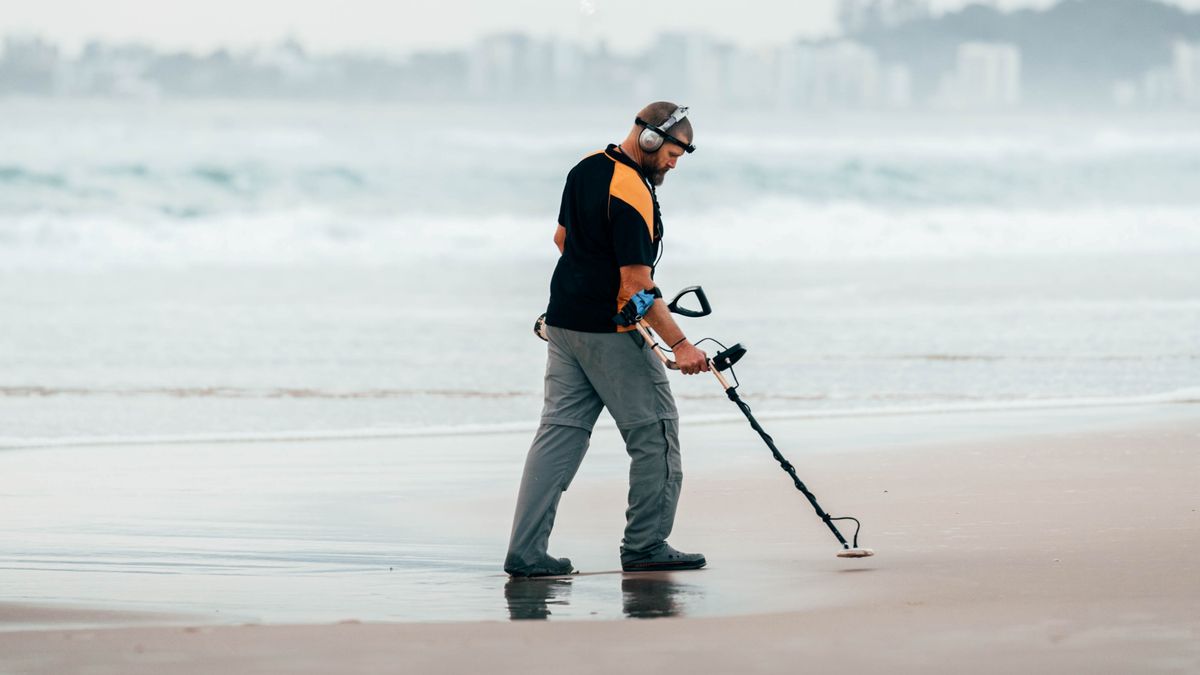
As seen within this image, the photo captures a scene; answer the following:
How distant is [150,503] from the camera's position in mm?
6973

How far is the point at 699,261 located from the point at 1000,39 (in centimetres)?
3730

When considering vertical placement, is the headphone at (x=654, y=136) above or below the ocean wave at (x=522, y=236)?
above

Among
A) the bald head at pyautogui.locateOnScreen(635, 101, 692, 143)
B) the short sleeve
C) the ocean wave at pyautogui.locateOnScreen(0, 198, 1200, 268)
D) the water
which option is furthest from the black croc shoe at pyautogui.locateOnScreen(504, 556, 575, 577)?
the ocean wave at pyautogui.locateOnScreen(0, 198, 1200, 268)

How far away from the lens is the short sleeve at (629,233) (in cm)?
506

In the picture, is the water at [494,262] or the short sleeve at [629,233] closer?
the short sleeve at [629,233]

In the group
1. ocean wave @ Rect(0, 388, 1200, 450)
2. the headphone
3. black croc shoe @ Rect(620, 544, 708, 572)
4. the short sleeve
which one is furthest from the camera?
ocean wave @ Rect(0, 388, 1200, 450)

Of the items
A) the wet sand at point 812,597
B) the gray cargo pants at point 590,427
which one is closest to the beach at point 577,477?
the wet sand at point 812,597

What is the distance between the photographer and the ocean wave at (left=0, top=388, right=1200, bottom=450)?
9.14 meters

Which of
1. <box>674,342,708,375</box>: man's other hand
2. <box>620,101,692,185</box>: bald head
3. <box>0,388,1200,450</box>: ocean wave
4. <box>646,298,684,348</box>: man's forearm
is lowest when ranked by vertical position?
<box>0,388,1200,450</box>: ocean wave

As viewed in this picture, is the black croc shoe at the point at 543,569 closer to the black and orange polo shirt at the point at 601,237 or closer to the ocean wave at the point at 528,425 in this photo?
the black and orange polo shirt at the point at 601,237

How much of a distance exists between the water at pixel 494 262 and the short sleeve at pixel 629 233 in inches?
185

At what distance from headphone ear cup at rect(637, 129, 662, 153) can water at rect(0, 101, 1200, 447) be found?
4.69 meters

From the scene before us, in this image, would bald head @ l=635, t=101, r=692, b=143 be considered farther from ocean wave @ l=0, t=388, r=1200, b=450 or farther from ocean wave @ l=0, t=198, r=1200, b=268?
ocean wave @ l=0, t=198, r=1200, b=268

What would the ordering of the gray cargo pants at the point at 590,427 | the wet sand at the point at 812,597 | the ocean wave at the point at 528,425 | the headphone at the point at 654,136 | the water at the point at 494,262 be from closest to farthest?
the wet sand at the point at 812,597
the headphone at the point at 654,136
the gray cargo pants at the point at 590,427
the ocean wave at the point at 528,425
the water at the point at 494,262
